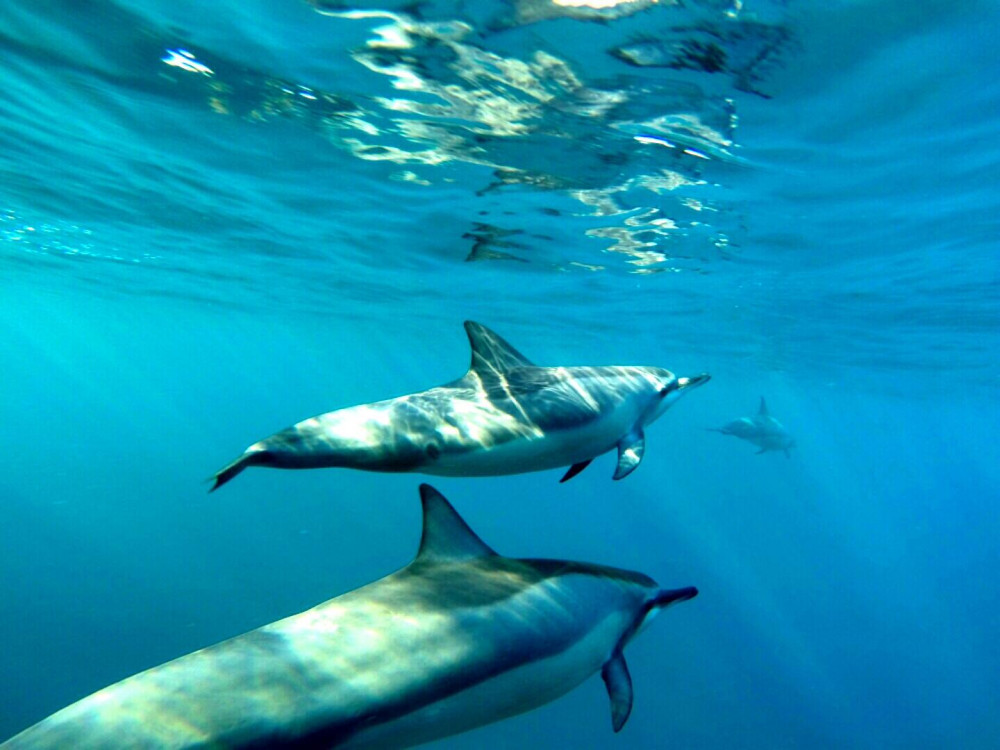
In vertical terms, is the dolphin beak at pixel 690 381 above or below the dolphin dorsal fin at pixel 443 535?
above

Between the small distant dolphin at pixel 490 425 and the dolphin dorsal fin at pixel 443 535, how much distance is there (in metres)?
0.55

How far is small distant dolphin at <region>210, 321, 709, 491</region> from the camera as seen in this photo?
404 cm

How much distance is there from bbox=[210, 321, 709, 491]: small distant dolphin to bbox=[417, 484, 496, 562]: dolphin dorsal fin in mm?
554

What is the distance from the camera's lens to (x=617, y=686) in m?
3.99

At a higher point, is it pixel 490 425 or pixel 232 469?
pixel 490 425

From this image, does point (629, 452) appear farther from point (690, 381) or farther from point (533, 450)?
point (690, 381)

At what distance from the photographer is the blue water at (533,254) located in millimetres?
8609

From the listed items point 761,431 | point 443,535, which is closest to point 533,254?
point 761,431

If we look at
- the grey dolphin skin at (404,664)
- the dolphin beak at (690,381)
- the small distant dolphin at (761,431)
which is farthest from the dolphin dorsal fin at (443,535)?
the small distant dolphin at (761,431)

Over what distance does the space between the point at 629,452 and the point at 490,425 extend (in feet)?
4.52

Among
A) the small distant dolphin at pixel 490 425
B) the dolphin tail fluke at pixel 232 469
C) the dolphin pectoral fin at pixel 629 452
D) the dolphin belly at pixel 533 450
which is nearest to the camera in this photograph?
the dolphin tail fluke at pixel 232 469

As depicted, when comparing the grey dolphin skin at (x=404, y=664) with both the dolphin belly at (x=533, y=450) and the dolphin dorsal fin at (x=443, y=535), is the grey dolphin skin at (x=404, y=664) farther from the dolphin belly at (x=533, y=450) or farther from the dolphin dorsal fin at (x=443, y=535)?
the dolphin belly at (x=533, y=450)

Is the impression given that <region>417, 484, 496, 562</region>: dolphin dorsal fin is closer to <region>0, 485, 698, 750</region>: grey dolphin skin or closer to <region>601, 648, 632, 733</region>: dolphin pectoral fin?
<region>0, 485, 698, 750</region>: grey dolphin skin

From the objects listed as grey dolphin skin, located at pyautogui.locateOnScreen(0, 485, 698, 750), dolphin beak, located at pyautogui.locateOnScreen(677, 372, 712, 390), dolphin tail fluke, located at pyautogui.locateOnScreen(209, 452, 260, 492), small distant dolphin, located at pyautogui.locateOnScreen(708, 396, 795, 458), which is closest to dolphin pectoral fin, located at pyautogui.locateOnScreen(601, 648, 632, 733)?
grey dolphin skin, located at pyautogui.locateOnScreen(0, 485, 698, 750)
